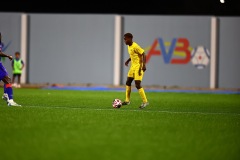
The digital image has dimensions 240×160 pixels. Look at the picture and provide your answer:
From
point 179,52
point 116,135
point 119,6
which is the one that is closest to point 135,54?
point 116,135

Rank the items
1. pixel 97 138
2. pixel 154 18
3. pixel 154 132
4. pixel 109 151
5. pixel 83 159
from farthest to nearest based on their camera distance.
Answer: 1. pixel 154 18
2. pixel 154 132
3. pixel 97 138
4. pixel 109 151
5. pixel 83 159

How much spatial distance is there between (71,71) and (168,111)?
16.5 metres

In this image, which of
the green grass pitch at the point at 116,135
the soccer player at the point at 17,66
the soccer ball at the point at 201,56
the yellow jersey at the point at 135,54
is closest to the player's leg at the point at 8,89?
the green grass pitch at the point at 116,135

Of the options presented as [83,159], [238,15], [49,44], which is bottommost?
[83,159]

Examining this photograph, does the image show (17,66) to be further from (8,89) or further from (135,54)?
(135,54)

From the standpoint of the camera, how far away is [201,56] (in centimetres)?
2955

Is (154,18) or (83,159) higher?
(154,18)

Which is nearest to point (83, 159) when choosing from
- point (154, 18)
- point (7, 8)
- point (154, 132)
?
point (154, 132)

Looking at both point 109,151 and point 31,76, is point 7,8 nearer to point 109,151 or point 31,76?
point 31,76

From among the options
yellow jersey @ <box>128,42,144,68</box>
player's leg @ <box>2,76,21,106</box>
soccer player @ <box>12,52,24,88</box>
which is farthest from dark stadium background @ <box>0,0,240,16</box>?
player's leg @ <box>2,76,21,106</box>

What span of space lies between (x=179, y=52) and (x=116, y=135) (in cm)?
2099

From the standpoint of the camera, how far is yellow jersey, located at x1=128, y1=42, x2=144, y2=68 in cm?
1504

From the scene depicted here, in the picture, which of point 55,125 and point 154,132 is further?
point 55,125

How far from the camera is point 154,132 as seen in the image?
973 cm
